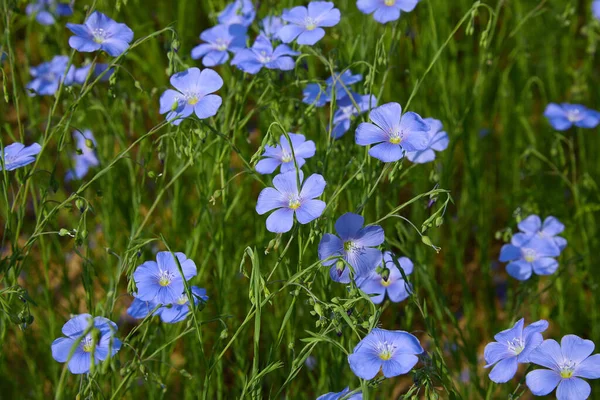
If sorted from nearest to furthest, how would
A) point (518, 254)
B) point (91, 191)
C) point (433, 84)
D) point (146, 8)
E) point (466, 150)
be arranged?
point (518, 254)
point (466, 150)
point (433, 84)
point (91, 191)
point (146, 8)

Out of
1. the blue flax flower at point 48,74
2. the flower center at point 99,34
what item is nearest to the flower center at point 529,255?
the flower center at point 99,34

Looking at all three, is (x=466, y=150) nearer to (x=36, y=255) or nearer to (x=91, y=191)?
(x=91, y=191)

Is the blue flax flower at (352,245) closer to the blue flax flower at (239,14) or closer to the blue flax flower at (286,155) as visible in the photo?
the blue flax flower at (286,155)

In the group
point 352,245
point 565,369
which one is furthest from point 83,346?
point 565,369

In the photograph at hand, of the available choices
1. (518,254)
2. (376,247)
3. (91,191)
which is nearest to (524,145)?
(518,254)

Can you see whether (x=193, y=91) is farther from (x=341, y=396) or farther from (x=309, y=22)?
(x=341, y=396)

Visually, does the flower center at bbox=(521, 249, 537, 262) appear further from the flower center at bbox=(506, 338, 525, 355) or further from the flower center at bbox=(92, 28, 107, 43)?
the flower center at bbox=(92, 28, 107, 43)
